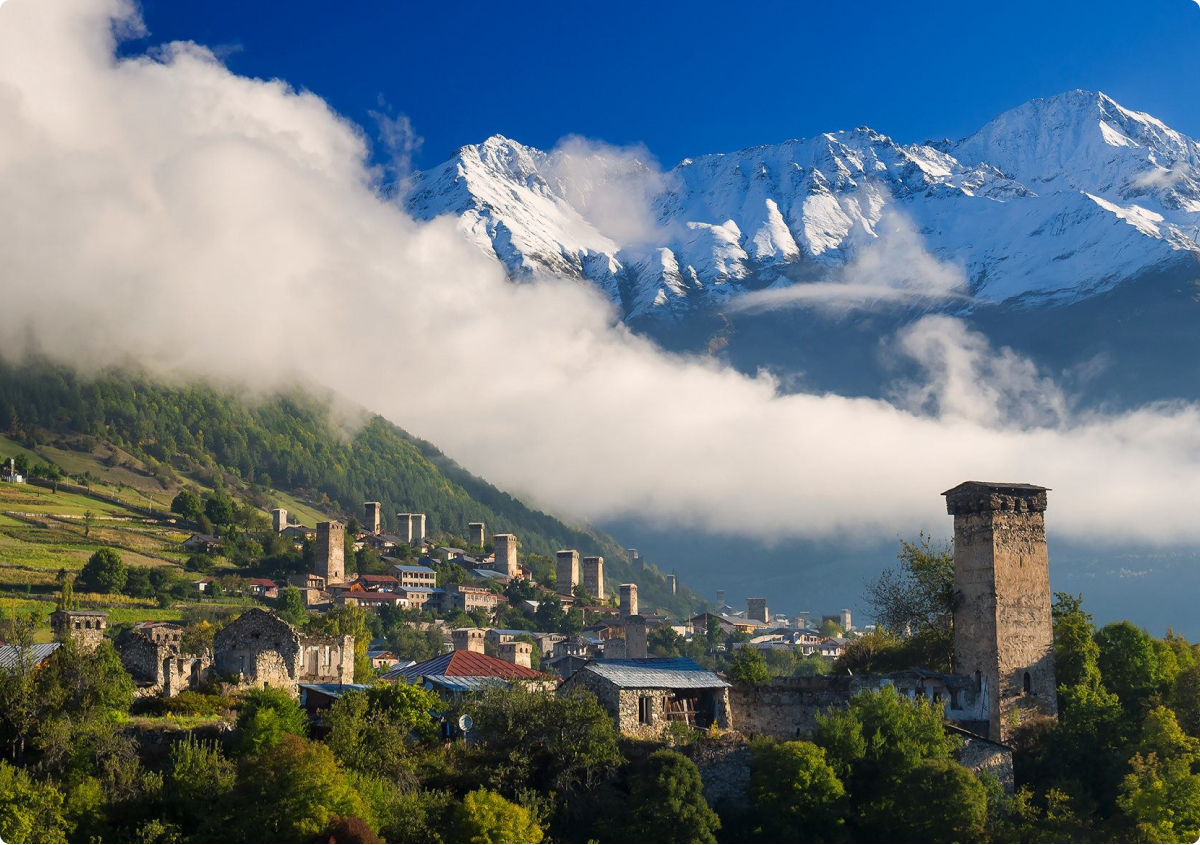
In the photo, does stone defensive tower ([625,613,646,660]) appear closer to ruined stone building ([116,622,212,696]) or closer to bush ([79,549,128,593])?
bush ([79,549,128,593])

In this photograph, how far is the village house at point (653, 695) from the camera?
60125 millimetres

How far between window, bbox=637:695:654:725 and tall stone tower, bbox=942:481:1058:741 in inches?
637

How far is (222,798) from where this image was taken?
49.4m

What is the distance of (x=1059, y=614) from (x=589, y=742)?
1134 inches

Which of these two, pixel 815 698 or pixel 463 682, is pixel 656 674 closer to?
pixel 815 698

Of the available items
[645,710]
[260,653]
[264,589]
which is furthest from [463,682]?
[264,589]

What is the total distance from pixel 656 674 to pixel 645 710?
2382 mm

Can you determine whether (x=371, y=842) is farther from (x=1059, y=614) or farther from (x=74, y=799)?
(x=1059, y=614)

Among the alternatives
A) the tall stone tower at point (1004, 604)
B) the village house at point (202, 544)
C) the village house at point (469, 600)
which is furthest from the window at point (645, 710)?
the village house at point (202, 544)

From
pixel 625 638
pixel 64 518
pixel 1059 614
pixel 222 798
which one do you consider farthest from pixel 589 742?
pixel 64 518

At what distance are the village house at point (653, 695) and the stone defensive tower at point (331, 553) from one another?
11452 cm

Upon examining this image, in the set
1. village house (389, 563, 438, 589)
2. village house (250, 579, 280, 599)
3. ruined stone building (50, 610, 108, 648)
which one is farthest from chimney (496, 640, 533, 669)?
village house (389, 563, 438, 589)

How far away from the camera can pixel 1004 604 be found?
65.9 metres

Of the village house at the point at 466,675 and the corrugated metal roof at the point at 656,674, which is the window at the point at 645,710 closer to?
the corrugated metal roof at the point at 656,674
